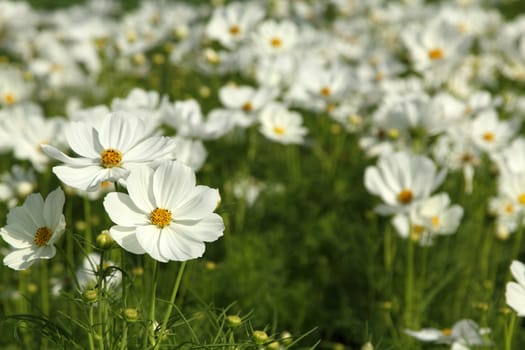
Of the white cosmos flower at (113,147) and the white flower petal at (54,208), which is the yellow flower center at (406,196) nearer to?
the white cosmos flower at (113,147)

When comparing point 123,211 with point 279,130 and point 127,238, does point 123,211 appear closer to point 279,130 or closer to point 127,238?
point 127,238

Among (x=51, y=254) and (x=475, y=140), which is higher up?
(x=475, y=140)

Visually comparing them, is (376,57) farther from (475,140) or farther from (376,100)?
(475,140)

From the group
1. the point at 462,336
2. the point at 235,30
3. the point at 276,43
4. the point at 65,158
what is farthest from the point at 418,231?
the point at 235,30

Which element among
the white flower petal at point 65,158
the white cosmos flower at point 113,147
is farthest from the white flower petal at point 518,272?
the white flower petal at point 65,158

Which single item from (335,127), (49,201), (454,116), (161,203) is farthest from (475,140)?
(49,201)

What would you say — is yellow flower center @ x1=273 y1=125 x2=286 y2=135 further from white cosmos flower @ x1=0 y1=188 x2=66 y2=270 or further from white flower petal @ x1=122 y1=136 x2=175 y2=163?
white cosmos flower @ x1=0 y1=188 x2=66 y2=270
